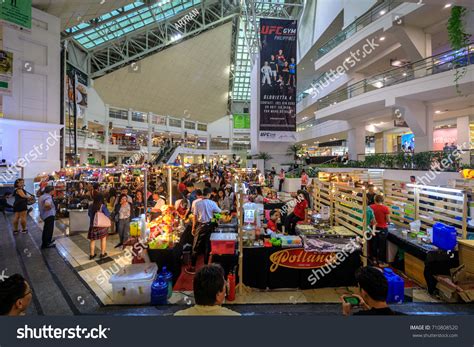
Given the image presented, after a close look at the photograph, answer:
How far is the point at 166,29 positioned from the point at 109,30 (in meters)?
5.39

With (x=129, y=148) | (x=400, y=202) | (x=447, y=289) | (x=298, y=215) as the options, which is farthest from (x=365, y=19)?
(x=129, y=148)

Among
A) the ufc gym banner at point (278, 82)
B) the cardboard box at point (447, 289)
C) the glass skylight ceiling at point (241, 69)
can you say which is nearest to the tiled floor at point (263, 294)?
the cardboard box at point (447, 289)

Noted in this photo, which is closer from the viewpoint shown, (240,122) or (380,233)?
(380,233)

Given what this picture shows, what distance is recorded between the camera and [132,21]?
21.1m

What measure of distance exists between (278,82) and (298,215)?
11642mm

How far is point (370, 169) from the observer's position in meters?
10.1

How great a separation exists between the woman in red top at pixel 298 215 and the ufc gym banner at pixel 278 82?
380 inches

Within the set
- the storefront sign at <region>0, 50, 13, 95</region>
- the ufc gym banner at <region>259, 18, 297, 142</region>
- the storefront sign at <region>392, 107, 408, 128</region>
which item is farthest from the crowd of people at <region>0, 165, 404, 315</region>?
the ufc gym banner at <region>259, 18, 297, 142</region>

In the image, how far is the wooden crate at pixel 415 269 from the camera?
142 inches

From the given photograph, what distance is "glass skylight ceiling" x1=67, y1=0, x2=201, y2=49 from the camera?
775 inches

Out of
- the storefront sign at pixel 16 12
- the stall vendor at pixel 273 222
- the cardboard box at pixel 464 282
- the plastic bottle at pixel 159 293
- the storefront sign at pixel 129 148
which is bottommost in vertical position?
the plastic bottle at pixel 159 293

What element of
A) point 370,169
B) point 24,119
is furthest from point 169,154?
point 370,169

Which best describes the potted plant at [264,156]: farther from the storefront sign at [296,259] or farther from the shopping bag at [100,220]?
the storefront sign at [296,259]

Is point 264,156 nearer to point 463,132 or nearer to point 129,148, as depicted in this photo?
point 463,132
